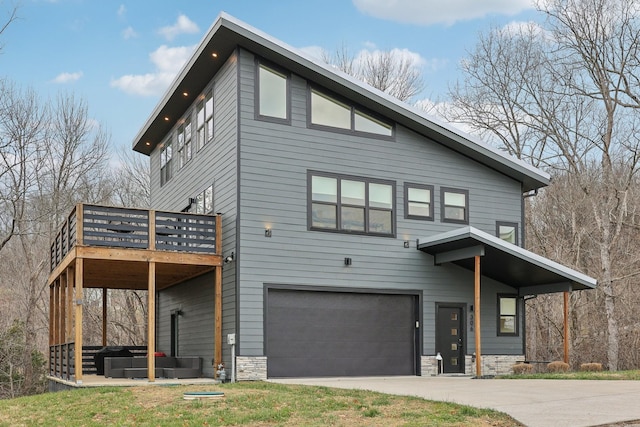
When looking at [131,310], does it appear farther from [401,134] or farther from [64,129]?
[401,134]

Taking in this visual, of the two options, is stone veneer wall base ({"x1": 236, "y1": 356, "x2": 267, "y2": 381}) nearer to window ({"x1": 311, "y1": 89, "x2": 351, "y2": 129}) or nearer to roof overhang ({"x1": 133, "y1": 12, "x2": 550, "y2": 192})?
window ({"x1": 311, "y1": 89, "x2": 351, "y2": 129})

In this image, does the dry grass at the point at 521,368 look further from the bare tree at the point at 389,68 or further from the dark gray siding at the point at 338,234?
the bare tree at the point at 389,68

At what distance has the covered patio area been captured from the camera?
15.4 metres

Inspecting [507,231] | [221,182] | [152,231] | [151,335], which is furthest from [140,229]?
[507,231]

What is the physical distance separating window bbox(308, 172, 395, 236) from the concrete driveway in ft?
14.5

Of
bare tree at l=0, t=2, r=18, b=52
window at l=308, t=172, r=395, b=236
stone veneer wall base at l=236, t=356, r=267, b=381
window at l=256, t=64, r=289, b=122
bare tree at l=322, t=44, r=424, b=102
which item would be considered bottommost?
stone veneer wall base at l=236, t=356, r=267, b=381

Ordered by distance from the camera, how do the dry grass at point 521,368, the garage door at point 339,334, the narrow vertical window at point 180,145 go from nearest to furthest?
1. the garage door at point 339,334
2. the dry grass at point 521,368
3. the narrow vertical window at point 180,145

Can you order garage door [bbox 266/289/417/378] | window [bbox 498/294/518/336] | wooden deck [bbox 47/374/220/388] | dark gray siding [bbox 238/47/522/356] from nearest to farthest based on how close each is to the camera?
wooden deck [bbox 47/374/220/388], dark gray siding [bbox 238/47/522/356], garage door [bbox 266/289/417/378], window [bbox 498/294/518/336]

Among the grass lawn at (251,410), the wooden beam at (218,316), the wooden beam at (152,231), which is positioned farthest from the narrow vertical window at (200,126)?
the grass lawn at (251,410)

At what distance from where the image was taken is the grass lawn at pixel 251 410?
28.0 ft

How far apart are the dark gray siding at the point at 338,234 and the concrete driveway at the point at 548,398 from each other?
12.1 ft

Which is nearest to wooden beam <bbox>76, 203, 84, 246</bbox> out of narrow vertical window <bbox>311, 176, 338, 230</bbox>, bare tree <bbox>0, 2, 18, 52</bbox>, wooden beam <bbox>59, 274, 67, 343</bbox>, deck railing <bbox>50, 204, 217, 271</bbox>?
deck railing <bbox>50, 204, 217, 271</bbox>

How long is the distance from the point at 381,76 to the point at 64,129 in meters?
13.3

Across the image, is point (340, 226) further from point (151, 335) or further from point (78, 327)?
point (78, 327)
